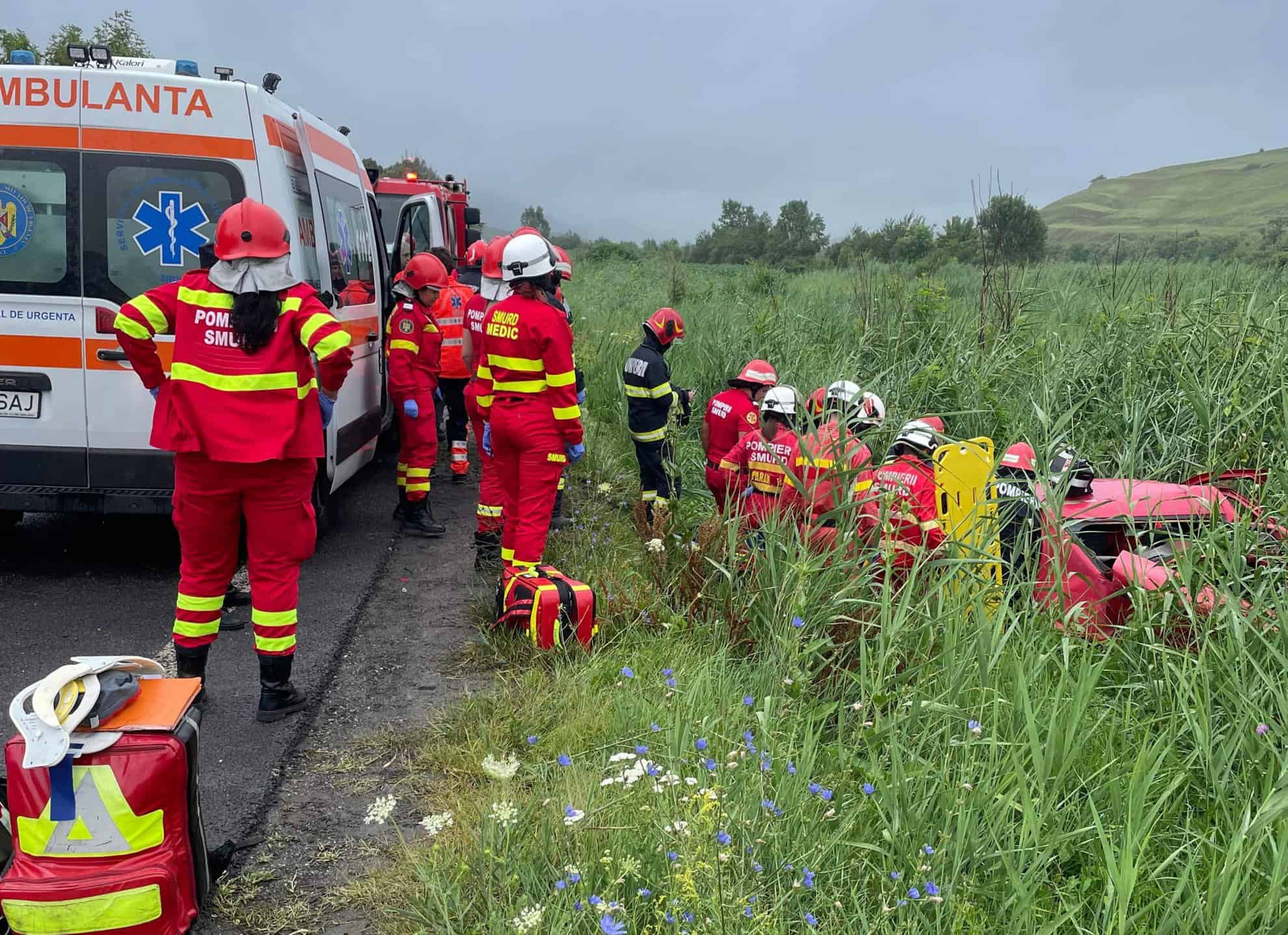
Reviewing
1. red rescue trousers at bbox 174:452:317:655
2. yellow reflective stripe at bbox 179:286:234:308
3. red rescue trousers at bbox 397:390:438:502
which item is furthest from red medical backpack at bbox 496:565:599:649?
red rescue trousers at bbox 397:390:438:502

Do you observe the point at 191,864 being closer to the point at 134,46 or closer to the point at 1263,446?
the point at 1263,446

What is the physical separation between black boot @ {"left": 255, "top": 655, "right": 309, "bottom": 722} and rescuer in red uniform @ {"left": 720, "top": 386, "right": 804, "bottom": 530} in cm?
209

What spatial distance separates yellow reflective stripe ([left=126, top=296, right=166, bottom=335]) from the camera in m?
3.77

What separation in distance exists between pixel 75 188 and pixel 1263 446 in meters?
5.85

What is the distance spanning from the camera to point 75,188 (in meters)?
4.80

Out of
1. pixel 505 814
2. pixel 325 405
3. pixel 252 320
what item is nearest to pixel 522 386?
pixel 325 405

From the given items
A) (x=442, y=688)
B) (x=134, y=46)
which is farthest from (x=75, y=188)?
(x=134, y=46)

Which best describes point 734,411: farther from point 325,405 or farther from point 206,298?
point 206,298

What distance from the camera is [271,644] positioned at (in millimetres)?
3852

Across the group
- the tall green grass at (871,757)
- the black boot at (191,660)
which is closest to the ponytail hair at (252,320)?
the black boot at (191,660)

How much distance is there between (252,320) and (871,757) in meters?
2.63

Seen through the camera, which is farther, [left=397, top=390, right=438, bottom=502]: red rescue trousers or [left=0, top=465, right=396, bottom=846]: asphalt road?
[left=397, top=390, right=438, bottom=502]: red rescue trousers

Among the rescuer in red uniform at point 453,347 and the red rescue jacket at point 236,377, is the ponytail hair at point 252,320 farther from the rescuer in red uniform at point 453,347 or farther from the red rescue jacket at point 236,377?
the rescuer in red uniform at point 453,347

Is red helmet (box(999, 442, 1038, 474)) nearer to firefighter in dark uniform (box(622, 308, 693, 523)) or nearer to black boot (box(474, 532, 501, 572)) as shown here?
firefighter in dark uniform (box(622, 308, 693, 523))
